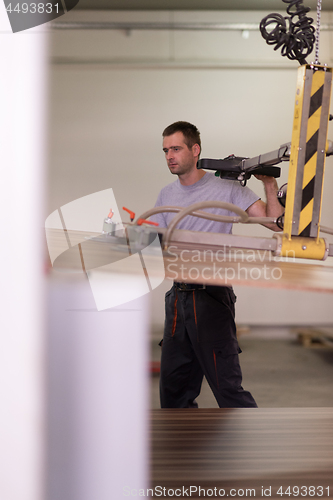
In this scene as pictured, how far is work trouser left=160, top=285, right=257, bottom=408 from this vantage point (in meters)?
1.71

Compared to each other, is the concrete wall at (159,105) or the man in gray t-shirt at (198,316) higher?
the concrete wall at (159,105)

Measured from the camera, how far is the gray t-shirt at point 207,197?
1855mm

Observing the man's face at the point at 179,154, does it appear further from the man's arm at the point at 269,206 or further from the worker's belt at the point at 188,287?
the worker's belt at the point at 188,287

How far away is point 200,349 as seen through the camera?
176cm

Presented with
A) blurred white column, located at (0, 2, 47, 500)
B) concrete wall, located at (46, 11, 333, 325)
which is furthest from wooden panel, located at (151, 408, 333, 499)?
concrete wall, located at (46, 11, 333, 325)

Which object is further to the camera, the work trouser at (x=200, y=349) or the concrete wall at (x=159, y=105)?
the concrete wall at (x=159, y=105)

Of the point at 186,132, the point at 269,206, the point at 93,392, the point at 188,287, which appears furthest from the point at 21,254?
the point at 186,132

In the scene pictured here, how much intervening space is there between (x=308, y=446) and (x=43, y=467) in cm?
64

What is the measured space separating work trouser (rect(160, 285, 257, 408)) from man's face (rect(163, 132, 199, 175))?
553mm

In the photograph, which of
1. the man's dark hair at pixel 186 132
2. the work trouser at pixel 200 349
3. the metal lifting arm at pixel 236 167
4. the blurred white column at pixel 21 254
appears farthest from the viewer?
the man's dark hair at pixel 186 132

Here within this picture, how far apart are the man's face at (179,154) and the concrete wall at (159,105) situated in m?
2.35

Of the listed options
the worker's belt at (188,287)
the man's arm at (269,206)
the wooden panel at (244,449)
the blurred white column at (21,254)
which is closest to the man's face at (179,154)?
the man's arm at (269,206)

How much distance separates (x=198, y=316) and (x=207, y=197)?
1.76 feet

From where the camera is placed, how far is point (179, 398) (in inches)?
73.4
